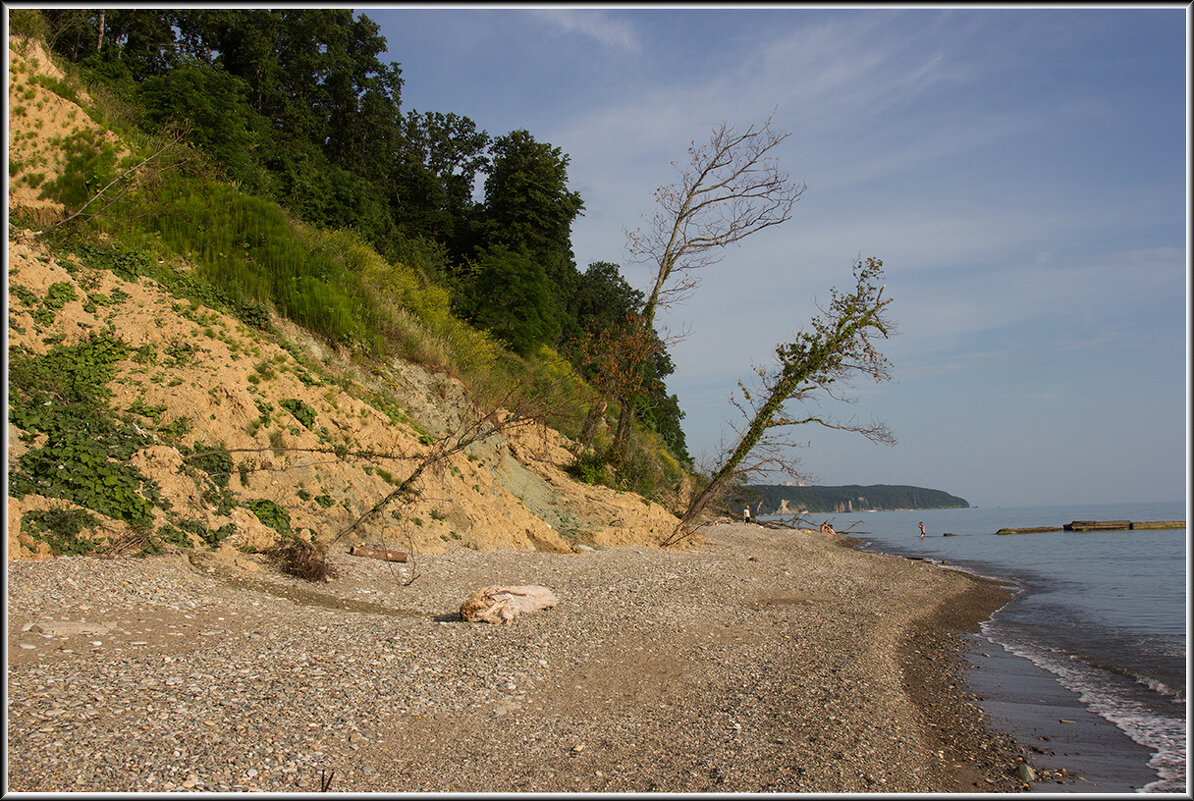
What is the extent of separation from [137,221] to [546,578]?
9.83 metres

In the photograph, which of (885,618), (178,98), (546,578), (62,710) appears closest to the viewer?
(62,710)

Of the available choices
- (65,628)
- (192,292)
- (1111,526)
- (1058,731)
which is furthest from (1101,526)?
(65,628)

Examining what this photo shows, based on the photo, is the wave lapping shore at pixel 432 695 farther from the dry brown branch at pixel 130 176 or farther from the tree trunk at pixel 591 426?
the tree trunk at pixel 591 426

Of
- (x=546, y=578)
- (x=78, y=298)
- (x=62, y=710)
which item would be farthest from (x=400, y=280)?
(x=62, y=710)

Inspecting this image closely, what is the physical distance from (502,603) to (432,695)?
2365 mm

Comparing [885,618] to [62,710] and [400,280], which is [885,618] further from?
[400,280]

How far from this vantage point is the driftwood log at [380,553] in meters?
9.52

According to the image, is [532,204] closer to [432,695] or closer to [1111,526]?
[432,695]

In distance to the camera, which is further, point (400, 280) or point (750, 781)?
point (400, 280)

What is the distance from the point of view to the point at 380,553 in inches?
380

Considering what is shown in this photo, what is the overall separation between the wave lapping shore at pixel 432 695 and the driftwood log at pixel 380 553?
0.94 feet

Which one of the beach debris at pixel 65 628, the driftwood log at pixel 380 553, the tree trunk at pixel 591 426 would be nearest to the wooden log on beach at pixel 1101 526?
the tree trunk at pixel 591 426

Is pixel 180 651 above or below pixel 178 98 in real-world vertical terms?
below

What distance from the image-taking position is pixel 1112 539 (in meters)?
38.5
